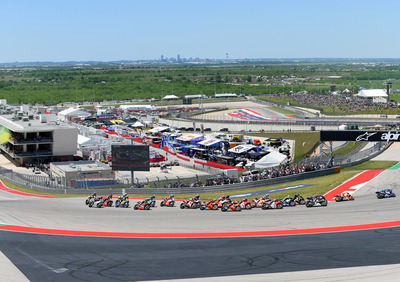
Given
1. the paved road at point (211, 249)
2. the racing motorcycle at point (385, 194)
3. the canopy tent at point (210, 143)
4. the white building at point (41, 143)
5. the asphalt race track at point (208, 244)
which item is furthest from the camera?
the canopy tent at point (210, 143)

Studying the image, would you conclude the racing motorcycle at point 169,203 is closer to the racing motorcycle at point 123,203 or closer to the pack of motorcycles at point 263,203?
the pack of motorcycles at point 263,203

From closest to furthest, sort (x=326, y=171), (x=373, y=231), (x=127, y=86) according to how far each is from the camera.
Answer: (x=373, y=231)
(x=326, y=171)
(x=127, y=86)

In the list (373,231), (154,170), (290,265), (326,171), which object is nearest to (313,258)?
(290,265)

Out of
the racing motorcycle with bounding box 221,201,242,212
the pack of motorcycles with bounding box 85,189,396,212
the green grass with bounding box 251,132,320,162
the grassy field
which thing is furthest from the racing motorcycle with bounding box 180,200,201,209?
the green grass with bounding box 251,132,320,162

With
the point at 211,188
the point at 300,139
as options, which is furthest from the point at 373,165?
the point at 300,139

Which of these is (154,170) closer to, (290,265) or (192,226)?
(192,226)

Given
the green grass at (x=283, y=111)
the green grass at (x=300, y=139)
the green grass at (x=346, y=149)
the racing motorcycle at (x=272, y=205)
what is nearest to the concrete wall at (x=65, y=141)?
the green grass at (x=300, y=139)
